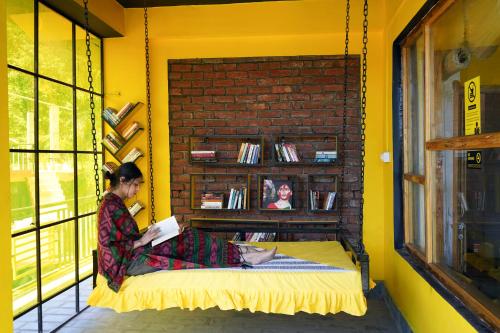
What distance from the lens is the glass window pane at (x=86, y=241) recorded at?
3.93 metres

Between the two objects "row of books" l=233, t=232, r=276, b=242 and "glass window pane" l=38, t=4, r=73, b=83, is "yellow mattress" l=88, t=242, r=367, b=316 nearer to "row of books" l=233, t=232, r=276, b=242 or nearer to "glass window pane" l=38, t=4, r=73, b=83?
"row of books" l=233, t=232, r=276, b=242

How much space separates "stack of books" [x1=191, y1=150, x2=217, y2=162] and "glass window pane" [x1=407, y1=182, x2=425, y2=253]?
77.1 inches

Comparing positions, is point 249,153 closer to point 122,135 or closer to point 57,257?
point 122,135

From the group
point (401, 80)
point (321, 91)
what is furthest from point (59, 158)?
point (401, 80)

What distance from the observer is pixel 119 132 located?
4.27 m

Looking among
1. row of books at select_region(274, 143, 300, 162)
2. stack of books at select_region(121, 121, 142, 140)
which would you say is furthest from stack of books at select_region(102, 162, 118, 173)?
row of books at select_region(274, 143, 300, 162)

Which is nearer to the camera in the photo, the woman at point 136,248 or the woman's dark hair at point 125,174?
the woman at point 136,248

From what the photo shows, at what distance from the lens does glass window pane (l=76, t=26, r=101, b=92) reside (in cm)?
390

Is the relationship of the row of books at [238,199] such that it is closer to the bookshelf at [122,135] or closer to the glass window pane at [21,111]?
the bookshelf at [122,135]

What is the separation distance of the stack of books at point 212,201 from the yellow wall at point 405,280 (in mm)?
1582

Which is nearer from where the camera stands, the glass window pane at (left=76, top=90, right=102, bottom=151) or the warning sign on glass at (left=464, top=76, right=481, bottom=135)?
the warning sign on glass at (left=464, top=76, right=481, bottom=135)

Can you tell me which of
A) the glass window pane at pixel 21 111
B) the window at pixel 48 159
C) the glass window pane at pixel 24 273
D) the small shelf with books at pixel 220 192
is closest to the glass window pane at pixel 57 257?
the window at pixel 48 159

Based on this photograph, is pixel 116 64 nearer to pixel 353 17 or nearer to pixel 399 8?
pixel 353 17

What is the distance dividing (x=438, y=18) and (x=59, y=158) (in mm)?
3343
